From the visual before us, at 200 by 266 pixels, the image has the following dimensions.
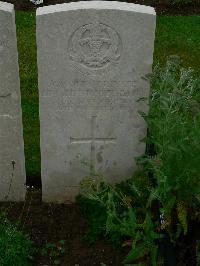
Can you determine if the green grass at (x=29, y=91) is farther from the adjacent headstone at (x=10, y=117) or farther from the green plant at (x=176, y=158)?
the green plant at (x=176, y=158)

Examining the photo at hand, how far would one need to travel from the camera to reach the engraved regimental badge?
170 inches

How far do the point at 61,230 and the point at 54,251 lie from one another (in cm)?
26

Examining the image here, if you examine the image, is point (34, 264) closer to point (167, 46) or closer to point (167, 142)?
point (167, 142)

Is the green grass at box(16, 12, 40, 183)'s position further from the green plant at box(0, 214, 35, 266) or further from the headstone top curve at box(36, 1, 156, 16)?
the headstone top curve at box(36, 1, 156, 16)

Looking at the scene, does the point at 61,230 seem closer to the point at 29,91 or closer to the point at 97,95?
the point at 97,95

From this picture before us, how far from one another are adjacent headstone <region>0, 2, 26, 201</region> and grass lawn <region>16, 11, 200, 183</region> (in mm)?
484

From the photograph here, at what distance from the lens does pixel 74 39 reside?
171 inches

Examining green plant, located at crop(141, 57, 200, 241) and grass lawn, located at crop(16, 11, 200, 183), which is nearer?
green plant, located at crop(141, 57, 200, 241)

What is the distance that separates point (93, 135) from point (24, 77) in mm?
2700

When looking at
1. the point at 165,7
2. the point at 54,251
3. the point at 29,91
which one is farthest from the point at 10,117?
the point at 165,7

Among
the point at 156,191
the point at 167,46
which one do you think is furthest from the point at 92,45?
the point at 167,46

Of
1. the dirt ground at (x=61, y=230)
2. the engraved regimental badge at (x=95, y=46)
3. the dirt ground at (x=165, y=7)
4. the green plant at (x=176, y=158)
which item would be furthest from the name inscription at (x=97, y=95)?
the dirt ground at (x=165, y=7)

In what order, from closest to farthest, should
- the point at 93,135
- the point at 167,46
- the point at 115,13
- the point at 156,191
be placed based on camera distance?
the point at 156,191 → the point at 115,13 → the point at 93,135 → the point at 167,46

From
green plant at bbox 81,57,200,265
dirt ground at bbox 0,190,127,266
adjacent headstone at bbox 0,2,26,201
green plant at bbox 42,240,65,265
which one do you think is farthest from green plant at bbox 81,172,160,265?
adjacent headstone at bbox 0,2,26,201
